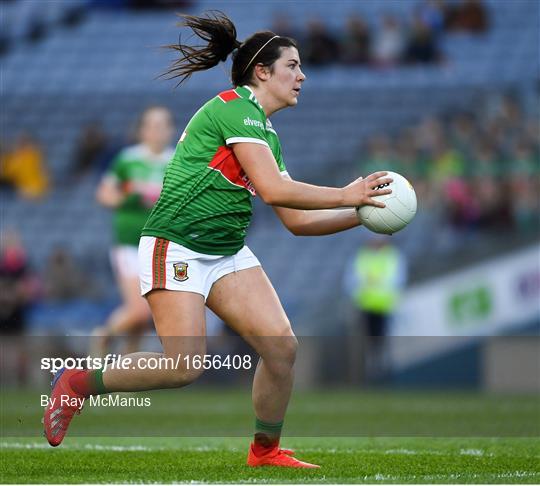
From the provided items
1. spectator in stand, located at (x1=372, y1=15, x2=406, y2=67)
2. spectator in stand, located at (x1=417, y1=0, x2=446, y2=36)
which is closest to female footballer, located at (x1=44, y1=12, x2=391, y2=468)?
spectator in stand, located at (x1=372, y1=15, x2=406, y2=67)

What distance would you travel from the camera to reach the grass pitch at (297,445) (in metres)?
6.31

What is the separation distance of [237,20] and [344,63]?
270 cm

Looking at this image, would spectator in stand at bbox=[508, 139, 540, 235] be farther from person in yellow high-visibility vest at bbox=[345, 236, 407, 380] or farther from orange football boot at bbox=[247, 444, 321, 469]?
orange football boot at bbox=[247, 444, 321, 469]

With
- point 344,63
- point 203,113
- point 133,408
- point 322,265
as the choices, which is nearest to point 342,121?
point 344,63

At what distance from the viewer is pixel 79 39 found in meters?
23.5

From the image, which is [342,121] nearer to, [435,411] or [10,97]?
[10,97]

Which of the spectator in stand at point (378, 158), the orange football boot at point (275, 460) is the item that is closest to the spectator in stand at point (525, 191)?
the spectator in stand at point (378, 158)

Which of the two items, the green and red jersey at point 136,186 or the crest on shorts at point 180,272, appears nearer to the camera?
the crest on shorts at point 180,272

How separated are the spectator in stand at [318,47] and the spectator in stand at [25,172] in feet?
15.6

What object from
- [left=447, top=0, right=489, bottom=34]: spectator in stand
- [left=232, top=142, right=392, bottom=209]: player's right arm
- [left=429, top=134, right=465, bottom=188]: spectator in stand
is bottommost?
[left=429, top=134, right=465, bottom=188]: spectator in stand

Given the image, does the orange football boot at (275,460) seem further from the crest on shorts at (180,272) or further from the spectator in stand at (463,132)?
the spectator in stand at (463,132)

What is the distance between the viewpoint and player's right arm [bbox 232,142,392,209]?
6.28m

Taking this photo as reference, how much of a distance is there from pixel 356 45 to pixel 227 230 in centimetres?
1528

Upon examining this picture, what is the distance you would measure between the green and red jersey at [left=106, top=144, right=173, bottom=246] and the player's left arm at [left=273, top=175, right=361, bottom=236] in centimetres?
476
